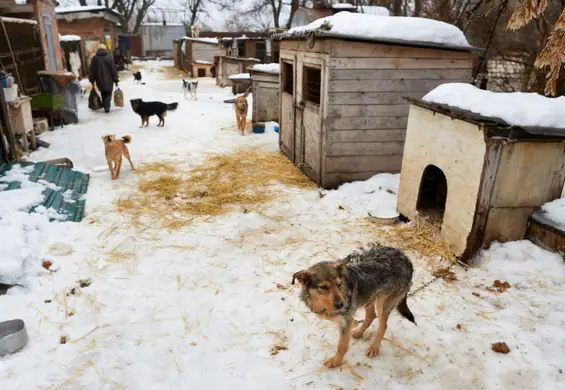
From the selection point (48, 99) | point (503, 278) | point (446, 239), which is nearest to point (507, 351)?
point (503, 278)

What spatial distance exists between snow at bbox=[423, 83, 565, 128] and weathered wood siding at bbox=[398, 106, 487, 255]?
0.81 ft

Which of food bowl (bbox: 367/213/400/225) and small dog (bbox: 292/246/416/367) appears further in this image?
food bowl (bbox: 367/213/400/225)

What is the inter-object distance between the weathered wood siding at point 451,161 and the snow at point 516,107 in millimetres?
247

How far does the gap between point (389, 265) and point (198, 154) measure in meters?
7.72

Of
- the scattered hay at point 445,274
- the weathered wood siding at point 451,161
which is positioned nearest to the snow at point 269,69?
the weathered wood siding at point 451,161

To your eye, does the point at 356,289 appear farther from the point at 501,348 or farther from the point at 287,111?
the point at 287,111

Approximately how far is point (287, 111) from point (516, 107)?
19.3 feet

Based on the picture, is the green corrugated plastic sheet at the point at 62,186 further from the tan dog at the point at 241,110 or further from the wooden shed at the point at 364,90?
the tan dog at the point at 241,110

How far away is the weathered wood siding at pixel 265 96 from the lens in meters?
13.4

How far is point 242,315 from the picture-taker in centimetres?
437

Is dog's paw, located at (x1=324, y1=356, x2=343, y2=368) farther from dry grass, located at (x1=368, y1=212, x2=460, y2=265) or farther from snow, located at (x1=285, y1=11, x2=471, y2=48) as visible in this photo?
snow, located at (x1=285, y1=11, x2=471, y2=48)

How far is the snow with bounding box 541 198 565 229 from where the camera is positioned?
4.77 m

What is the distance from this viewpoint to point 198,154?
10.5 metres

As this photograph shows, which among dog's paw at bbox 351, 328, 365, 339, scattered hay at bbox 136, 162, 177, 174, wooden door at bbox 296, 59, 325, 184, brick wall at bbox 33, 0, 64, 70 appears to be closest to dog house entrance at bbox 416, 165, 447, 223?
wooden door at bbox 296, 59, 325, 184
